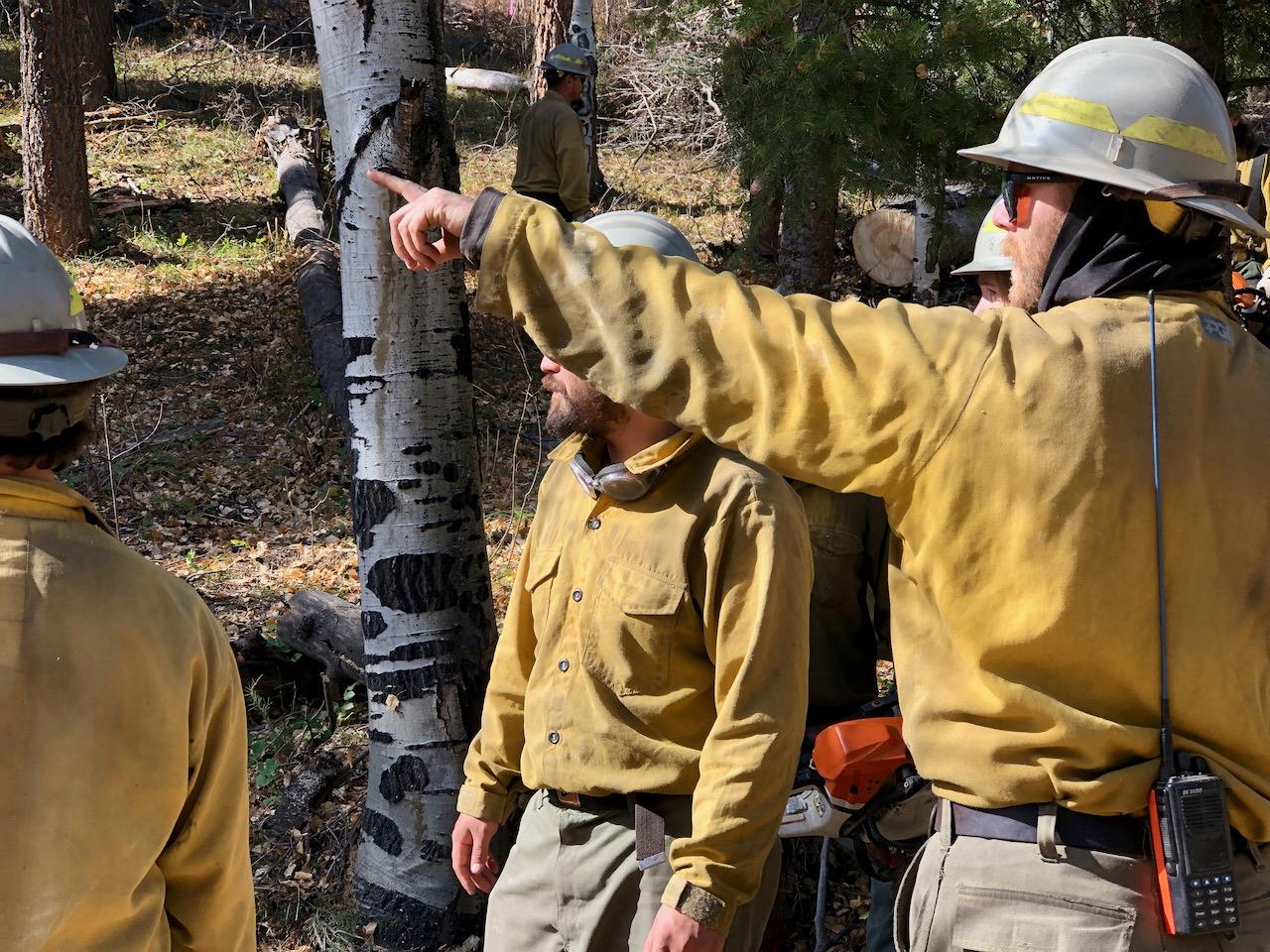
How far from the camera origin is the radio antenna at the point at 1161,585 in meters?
1.96

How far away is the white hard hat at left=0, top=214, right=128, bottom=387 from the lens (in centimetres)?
213

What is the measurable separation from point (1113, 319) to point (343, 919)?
334 cm

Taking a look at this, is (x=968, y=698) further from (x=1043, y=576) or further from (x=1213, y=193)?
(x=1213, y=193)

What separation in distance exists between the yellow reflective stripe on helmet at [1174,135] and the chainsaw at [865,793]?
5.43ft

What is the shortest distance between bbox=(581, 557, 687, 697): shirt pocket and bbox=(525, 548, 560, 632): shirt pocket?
0.75ft

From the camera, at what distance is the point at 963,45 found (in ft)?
17.6

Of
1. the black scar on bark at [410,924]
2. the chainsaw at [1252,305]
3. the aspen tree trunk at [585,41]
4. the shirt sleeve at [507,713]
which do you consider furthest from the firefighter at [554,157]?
the shirt sleeve at [507,713]

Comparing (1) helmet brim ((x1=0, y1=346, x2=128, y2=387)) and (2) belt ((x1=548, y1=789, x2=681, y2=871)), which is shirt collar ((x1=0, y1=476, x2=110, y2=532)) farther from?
(2) belt ((x1=548, y1=789, x2=681, y2=871))

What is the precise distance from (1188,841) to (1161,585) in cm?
40

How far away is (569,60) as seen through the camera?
37.4 feet

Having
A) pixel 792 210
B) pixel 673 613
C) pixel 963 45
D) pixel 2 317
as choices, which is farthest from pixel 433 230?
pixel 792 210

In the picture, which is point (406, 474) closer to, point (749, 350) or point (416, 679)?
point (416, 679)

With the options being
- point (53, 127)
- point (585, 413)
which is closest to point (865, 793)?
point (585, 413)

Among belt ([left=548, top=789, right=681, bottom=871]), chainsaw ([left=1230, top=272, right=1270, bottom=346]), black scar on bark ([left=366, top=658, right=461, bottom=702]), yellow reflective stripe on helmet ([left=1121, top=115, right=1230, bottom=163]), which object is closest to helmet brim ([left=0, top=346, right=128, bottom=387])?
belt ([left=548, top=789, right=681, bottom=871])
